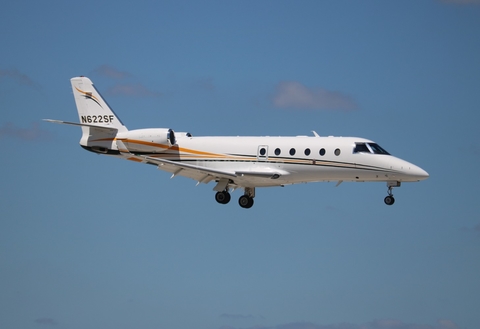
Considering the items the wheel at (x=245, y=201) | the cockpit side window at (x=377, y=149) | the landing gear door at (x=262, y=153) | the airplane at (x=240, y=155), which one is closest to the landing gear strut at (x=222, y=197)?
the airplane at (x=240, y=155)

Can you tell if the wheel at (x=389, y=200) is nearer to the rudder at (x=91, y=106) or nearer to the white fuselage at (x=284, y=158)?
the white fuselage at (x=284, y=158)

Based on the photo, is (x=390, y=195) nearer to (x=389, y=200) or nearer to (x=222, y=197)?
(x=389, y=200)

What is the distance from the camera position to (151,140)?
1866 inches

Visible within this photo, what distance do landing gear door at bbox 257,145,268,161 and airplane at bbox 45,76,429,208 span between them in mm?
45

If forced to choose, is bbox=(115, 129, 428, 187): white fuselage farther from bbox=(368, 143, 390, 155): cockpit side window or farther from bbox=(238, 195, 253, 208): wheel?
bbox=(238, 195, 253, 208): wheel

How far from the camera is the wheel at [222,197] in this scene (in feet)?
154

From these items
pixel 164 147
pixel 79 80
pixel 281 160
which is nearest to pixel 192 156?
pixel 164 147

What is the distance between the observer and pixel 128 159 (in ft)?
158

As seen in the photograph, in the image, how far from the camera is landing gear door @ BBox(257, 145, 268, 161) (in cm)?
4550

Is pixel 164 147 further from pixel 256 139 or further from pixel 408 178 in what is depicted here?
pixel 408 178

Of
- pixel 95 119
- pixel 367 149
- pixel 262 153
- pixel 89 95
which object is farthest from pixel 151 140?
pixel 367 149

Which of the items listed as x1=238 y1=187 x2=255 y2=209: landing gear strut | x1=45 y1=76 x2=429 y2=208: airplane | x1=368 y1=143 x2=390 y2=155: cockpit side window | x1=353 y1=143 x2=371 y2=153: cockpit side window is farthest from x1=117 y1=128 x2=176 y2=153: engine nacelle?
x1=368 y1=143 x2=390 y2=155: cockpit side window

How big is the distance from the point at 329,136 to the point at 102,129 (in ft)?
39.8

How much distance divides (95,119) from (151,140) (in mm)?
4150
